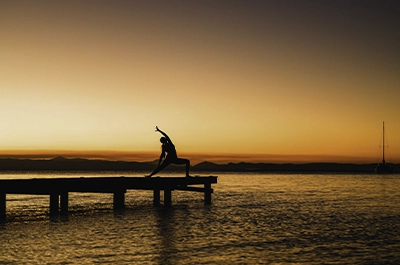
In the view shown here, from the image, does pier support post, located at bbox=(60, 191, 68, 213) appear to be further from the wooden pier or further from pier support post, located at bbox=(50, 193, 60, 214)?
pier support post, located at bbox=(50, 193, 60, 214)

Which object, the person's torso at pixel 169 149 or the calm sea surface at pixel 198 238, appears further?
the person's torso at pixel 169 149

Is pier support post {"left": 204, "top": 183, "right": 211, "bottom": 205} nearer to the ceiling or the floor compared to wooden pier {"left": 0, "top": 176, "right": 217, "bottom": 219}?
nearer to the floor

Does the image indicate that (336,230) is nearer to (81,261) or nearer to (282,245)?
→ (282,245)

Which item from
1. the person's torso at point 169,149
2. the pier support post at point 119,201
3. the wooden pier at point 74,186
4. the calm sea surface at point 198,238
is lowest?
the calm sea surface at point 198,238

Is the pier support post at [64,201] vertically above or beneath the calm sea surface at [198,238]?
above

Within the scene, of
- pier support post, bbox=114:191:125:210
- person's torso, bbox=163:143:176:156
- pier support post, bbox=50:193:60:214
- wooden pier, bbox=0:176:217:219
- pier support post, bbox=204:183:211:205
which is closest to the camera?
wooden pier, bbox=0:176:217:219

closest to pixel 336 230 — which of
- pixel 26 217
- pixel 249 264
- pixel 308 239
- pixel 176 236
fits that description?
pixel 308 239

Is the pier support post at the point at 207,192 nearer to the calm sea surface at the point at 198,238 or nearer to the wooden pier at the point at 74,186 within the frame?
the wooden pier at the point at 74,186

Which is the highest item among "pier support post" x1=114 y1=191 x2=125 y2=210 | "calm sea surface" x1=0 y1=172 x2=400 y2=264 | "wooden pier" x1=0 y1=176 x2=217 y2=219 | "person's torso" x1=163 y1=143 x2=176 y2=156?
"person's torso" x1=163 y1=143 x2=176 y2=156

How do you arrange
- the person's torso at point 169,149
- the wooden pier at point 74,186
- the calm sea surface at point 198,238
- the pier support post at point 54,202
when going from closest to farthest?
the calm sea surface at point 198,238, the wooden pier at point 74,186, the pier support post at point 54,202, the person's torso at point 169,149

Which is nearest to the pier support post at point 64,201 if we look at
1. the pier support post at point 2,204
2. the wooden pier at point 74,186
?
the wooden pier at point 74,186

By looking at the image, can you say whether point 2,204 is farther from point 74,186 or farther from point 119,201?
point 119,201

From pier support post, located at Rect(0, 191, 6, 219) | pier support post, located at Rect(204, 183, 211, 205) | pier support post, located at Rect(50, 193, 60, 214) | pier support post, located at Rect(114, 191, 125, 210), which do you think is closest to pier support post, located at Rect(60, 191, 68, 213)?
pier support post, located at Rect(50, 193, 60, 214)

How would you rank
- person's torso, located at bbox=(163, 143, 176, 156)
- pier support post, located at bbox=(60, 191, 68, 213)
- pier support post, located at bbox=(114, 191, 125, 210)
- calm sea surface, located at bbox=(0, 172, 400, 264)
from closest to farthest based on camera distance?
1. calm sea surface, located at bbox=(0, 172, 400, 264)
2. person's torso, located at bbox=(163, 143, 176, 156)
3. pier support post, located at bbox=(60, 191, 68, 213)
4. pier support post, located at bbox=(114, 191, 125, 210)
